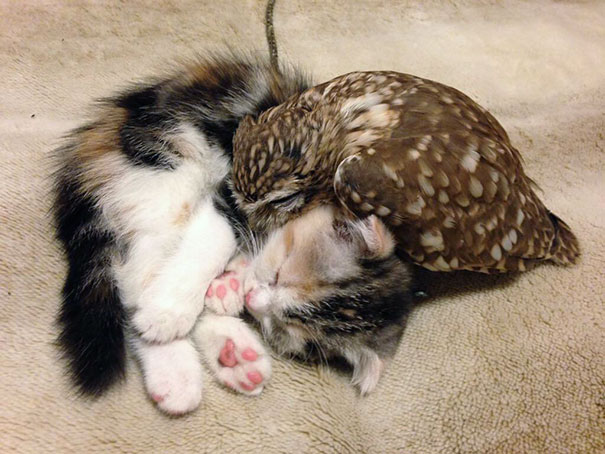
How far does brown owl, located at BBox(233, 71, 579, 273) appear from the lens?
1.07 m

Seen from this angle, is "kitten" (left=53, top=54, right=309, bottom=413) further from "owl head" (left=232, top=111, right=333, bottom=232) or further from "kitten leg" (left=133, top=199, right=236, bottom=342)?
"owl head" (left=232, top=111, right=333, bottom=232)

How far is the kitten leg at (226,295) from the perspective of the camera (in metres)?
1.19

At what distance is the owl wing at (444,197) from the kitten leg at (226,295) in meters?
0.36

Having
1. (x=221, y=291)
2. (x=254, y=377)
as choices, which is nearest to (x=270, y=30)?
(x=221, y=291)

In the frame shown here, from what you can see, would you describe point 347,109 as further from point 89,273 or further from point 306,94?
point 89,273

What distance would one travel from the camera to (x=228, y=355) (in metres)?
1.11

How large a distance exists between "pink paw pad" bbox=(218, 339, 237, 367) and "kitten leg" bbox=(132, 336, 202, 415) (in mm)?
62

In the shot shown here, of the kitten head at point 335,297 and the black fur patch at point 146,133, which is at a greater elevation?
the black fur patch at point 146,133

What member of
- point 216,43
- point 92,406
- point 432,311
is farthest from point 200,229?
point 216,43

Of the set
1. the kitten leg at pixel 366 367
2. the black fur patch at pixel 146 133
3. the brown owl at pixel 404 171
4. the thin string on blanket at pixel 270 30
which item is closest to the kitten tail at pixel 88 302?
the black fur patch at pixel 146 133

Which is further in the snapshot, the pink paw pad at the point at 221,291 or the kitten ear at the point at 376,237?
the pink paw pad at the point at 221,291

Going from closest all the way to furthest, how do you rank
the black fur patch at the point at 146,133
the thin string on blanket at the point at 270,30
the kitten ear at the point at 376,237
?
the kitten ear at the point at 376,237 < the black fur patch at the point at 146,133 < the thin string on blanket at the point at 270,30

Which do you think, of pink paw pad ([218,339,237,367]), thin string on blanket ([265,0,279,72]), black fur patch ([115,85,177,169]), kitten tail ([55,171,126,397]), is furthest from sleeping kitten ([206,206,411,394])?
thin string on blanket ([265,0,279,72])

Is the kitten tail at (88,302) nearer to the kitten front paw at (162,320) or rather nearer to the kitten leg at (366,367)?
the kitten front paw at (162,320)
